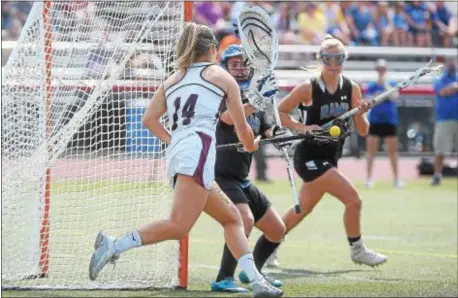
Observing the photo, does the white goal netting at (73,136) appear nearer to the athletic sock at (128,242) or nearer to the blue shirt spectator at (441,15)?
the athletic sock at (128,242)

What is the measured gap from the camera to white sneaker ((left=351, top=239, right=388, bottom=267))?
9984 mm

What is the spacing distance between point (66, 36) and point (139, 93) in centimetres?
71

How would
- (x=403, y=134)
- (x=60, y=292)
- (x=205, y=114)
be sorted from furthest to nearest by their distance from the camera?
(x=403, y=134), (x=60, y=292), (x=205, y=114)

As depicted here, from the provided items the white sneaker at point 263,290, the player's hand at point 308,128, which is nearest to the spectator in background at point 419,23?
the player's hand at point 308,128

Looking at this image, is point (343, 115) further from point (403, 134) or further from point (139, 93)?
point (403, 134)

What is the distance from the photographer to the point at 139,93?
30.7 feet

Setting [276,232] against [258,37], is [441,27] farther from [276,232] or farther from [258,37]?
[258,37]

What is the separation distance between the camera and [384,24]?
921 inches

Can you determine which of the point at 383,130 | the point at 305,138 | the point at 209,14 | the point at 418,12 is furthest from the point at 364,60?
the point at 305,138

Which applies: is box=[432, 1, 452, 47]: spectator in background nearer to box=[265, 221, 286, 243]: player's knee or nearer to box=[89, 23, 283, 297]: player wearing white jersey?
box=[265, 221, 286, 243]: player's knee

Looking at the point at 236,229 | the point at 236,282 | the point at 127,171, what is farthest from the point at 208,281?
the point at 236,229

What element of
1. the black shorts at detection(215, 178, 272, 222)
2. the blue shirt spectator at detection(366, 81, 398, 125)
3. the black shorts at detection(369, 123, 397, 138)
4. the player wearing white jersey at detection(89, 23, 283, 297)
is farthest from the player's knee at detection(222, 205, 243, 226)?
the black shorts at detection(369, 123, 397, 138)

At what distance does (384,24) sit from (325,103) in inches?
543

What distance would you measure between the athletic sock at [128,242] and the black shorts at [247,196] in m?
1.40
